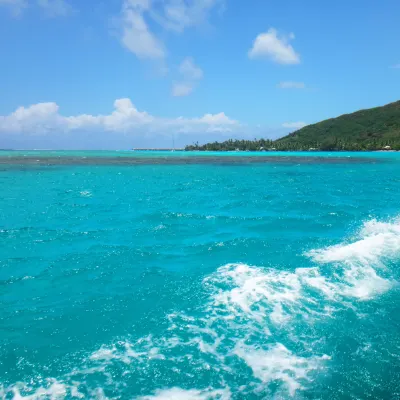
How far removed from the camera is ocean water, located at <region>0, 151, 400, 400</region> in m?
6.20

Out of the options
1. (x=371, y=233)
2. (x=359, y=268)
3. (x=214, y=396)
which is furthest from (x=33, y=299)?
(x=371, y=233)

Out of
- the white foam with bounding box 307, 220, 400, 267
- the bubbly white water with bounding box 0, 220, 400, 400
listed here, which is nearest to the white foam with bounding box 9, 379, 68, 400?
the bubbly white water with bounding box 0, 220, 400, 400

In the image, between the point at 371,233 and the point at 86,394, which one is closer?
the point at 86,394

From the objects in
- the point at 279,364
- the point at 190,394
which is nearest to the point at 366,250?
the point at 279,364

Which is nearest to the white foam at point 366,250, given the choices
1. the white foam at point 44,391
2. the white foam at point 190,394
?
the white foam at point 190,394

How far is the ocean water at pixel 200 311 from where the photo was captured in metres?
6.20

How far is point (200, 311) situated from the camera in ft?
29.6

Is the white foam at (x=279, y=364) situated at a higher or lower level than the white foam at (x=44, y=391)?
lower

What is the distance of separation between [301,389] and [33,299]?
8.58 meters

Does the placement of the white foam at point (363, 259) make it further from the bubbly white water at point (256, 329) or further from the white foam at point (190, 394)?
the white foam at point (190, 394)

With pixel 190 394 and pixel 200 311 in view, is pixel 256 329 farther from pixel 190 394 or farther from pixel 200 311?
pixel 190 394

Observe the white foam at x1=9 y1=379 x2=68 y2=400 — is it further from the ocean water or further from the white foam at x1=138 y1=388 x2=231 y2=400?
the white foam at x1=138 y1=388 x2=231 y2=400

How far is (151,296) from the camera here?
393 inches

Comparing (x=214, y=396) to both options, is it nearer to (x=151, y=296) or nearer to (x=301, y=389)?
(x=301, y=389)
